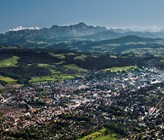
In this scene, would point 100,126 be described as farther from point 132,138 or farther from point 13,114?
point 13,114

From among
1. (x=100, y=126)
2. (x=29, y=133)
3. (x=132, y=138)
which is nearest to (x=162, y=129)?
(x=132, y=138)

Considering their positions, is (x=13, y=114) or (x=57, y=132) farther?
(x=13, y=114)

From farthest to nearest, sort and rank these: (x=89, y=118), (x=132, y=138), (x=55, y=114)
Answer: (x=55, y=114), (x=89, y=118), (x=132, y=138)

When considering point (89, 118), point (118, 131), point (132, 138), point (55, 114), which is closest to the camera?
point (132, 138)

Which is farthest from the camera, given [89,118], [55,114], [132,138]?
[55,114]

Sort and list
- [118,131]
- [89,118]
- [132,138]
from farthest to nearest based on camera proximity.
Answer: [89,118], [118,131], [132,138]

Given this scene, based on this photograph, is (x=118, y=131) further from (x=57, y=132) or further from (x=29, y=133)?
(x=29, y=133)

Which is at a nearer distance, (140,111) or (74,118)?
(74,118)

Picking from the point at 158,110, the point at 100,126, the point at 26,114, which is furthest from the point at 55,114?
the point at 158,110
